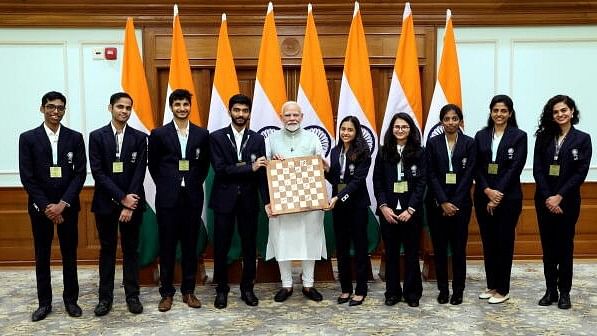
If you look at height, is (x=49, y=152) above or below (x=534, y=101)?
below

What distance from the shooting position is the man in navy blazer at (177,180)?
141 inches

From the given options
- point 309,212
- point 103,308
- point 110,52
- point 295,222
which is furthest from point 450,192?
point 110,52

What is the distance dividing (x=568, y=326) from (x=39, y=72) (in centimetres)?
486

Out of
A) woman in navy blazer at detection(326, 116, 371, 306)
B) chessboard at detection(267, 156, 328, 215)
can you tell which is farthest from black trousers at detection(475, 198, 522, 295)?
chessboard at detection(267, 156, 328, 215)

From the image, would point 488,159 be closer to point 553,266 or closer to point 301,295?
point 553,266

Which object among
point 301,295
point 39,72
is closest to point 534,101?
point 301,295

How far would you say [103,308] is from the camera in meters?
3.58

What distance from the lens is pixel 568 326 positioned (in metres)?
3.32

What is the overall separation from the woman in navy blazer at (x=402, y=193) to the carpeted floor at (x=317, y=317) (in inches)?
11.8

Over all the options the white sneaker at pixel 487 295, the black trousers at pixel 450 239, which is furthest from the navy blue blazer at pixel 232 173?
the white sneaker at pixel 487 295

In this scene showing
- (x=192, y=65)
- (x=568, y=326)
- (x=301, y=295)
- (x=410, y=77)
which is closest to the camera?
(x=568, y=326)

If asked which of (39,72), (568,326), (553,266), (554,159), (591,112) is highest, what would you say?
(39,72)

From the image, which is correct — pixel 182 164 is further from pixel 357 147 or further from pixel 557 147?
pixel 557 147

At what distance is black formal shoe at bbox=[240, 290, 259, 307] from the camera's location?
378 cm
